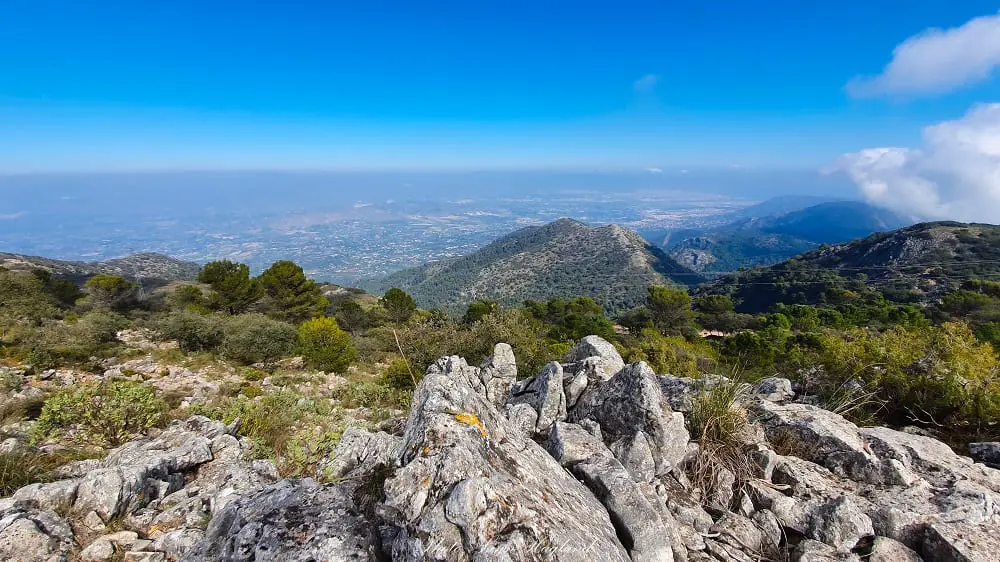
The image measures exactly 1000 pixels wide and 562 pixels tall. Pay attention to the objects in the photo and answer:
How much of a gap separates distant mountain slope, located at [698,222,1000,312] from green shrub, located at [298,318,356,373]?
228 feet

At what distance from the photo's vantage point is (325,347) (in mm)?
21312

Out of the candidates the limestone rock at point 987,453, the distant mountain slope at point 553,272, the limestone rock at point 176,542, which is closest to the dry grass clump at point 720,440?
the limestone rock at point 987,453

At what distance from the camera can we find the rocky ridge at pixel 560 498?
2.64 metres

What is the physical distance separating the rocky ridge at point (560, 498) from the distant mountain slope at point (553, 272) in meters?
81.1

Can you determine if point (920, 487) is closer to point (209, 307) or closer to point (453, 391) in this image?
point (453, 391)

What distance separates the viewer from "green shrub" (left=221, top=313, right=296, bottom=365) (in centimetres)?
2106

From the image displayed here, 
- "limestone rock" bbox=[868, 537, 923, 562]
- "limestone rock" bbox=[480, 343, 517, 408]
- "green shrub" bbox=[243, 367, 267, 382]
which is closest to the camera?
"limestone rock" bbox=[868, 537, 923, 562]

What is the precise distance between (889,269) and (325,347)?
96.7m

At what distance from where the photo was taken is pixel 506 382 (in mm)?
8938

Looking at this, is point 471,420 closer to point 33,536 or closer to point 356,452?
point 356,452

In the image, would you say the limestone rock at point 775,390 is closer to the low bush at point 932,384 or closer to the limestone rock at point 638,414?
the low bush at point 932,384

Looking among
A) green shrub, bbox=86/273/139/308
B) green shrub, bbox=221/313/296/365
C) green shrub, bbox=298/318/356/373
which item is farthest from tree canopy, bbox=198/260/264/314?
green shrub, bbox=298/318/356/373

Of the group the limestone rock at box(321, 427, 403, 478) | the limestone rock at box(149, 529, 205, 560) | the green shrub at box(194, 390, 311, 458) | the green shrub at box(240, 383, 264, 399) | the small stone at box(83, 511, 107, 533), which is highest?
the limestone rock at box(321, 427, 403, 478)

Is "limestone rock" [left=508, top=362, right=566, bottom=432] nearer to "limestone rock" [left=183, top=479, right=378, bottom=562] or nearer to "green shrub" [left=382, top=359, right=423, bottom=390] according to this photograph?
"limestone rock" [left=183, top=479, right=378, bottom=562]
